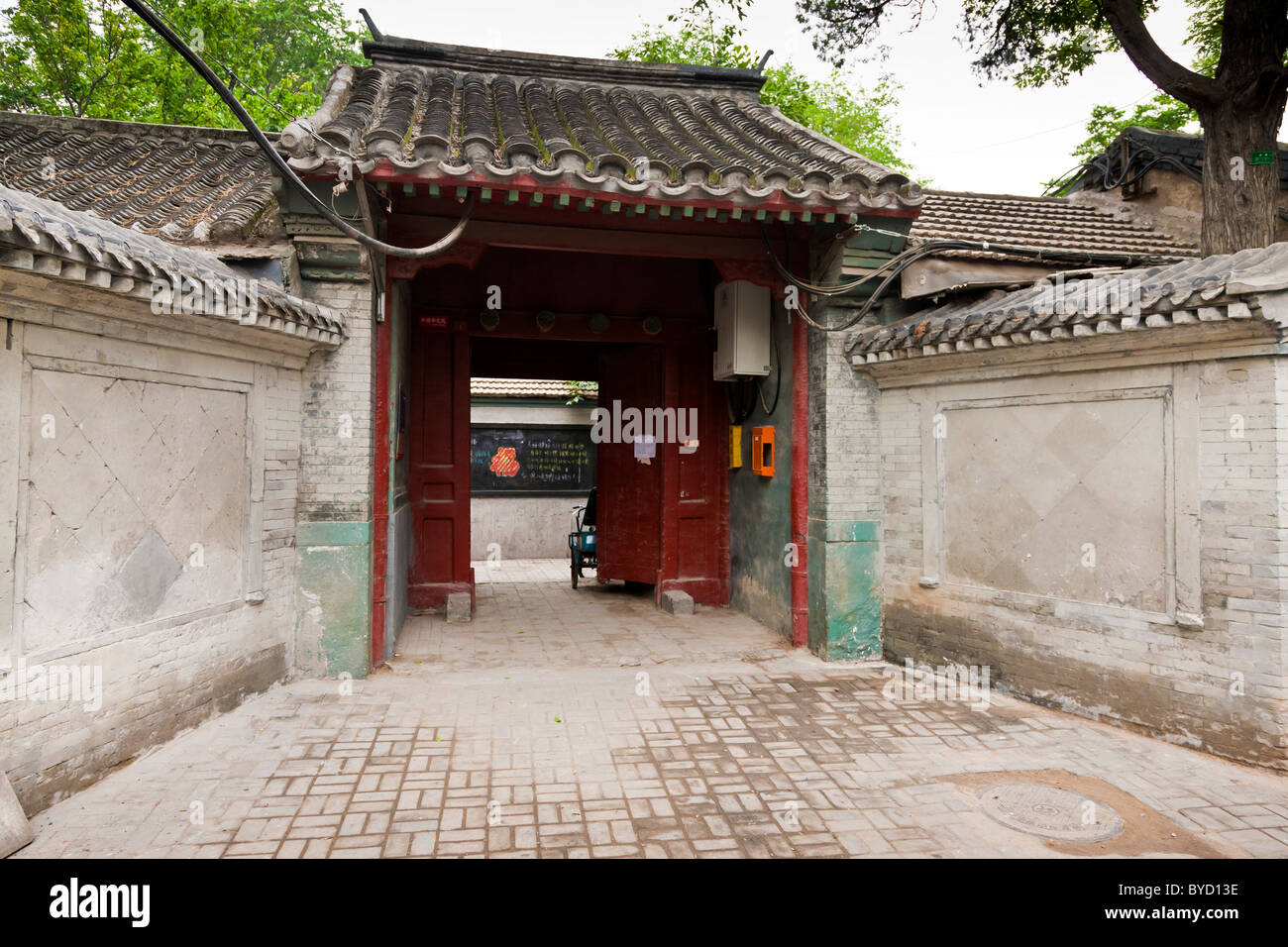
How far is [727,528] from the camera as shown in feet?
28.7

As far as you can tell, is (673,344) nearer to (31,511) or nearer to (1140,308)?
(1140,308)

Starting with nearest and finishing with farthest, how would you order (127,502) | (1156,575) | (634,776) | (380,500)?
(634,776) → (127,502) → (1156,575) → (380,500)

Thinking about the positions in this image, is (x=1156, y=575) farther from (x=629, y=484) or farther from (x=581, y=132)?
(x=629, y=484)

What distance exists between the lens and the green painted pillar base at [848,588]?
6422mm

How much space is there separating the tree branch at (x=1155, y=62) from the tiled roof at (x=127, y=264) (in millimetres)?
6097

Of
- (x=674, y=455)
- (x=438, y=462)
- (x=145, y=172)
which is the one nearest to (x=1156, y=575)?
(x=674, y=455)

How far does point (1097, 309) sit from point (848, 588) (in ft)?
9.27

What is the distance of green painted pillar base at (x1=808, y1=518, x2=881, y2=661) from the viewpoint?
253 inches

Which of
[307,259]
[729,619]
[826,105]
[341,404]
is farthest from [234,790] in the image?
[826,105]

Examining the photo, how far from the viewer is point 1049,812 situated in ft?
12.3

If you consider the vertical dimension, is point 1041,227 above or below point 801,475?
above

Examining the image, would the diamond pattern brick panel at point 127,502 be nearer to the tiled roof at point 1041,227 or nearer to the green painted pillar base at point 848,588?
the green painted pillar base at point 848,588

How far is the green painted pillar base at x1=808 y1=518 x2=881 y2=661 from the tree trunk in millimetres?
3306

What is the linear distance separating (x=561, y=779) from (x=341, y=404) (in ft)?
10.5
